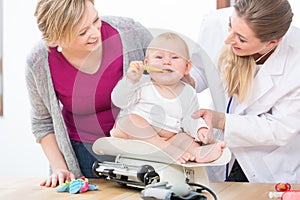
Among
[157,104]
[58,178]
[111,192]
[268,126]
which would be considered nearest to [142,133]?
[157,104]

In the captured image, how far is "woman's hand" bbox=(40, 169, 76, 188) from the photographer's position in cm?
119

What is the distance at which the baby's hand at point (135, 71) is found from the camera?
859mm

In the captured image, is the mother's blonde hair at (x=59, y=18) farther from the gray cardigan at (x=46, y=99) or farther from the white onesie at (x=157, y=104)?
the white onesie at (x=157, y=104)

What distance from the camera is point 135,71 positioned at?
86cm

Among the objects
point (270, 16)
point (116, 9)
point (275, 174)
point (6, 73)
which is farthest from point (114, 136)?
point (6, 73)

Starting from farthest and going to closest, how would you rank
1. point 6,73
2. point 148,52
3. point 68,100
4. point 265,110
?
point 6,73, point 265,110, point 68,100, point 148,52

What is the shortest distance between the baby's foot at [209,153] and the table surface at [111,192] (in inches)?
4.3

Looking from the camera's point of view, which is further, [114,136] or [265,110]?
[265,110]

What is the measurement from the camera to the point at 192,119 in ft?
2.85

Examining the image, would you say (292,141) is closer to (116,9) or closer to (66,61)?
(66,61)

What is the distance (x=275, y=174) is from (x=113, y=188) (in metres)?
0.47

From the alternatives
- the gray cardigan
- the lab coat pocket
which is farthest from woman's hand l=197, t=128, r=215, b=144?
the lab coat pocket

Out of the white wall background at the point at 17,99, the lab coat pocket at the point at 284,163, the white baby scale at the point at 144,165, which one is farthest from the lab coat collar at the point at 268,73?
the white wall background at the point at 17,99

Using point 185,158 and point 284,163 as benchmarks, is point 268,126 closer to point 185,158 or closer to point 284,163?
point 284,163
